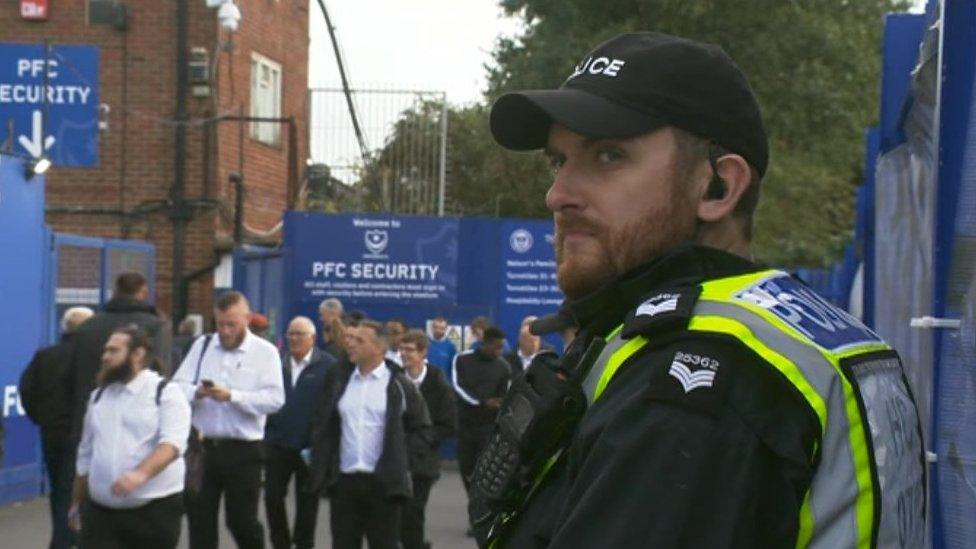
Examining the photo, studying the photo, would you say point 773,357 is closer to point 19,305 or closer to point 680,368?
point 680,368

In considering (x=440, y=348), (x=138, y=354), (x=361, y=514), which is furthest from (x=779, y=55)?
(x=138, y=354)

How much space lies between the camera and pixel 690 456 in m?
2.10

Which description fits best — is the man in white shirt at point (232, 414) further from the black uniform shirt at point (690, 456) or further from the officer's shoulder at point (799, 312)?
the black uniform shirt at point (690, 456)

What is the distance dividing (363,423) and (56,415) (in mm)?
2386

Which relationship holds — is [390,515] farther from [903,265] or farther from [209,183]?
[209,183]

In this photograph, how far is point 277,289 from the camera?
Answer: 23.9m

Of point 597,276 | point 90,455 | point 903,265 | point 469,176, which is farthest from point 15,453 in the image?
point 469,176

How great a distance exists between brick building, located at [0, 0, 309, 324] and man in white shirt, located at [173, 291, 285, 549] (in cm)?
1468

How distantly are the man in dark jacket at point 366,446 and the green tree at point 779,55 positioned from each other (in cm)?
1781

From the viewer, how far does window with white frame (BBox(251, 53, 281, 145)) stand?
1154 inches

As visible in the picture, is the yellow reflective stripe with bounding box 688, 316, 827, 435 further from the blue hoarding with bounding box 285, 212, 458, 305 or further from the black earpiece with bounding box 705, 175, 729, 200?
the blue hoarding with bounding box 285, 212, 458, 305

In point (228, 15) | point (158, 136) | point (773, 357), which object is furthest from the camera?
point (158, 136)

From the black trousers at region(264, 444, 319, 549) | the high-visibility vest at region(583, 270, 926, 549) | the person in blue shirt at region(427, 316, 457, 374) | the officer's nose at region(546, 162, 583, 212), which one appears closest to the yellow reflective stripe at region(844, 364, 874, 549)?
the high-visibility vest at region(583, 270, 926, 549)

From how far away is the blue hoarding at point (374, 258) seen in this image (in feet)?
77.5
